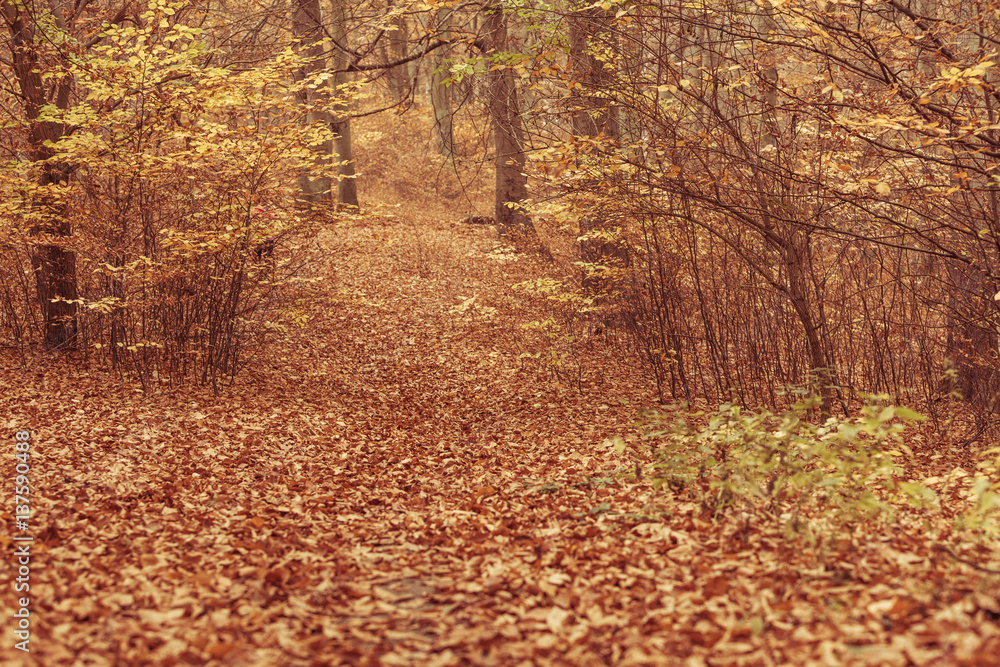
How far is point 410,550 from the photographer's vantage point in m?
4.62

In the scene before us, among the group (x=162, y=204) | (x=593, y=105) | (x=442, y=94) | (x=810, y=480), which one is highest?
(x=442, y=94)

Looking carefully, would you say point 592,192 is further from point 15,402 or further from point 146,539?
point 15,402

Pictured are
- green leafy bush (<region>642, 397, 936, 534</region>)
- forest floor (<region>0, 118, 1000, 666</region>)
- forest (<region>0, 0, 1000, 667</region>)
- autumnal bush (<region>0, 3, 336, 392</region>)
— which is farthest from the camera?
autumnal bush (<region>0, 3, 336, 392</region>)

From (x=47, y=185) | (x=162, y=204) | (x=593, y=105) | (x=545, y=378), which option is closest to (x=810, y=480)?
(x=593, y=105)

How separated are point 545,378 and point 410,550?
211 inches

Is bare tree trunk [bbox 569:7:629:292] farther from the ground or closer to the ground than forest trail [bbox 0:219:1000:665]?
farther from the ground

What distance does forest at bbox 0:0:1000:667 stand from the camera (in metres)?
3.50

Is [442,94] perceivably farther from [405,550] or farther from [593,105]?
[405,550]

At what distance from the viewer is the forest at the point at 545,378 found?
11.5ft

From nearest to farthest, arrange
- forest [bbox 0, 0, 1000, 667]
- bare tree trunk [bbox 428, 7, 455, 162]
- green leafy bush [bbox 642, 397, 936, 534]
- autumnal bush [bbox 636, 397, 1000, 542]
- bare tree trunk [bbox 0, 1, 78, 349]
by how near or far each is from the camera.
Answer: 1. forest [bbox 0, 0, 1000, 667]
2. autumnal bush [bbox 636, 397, 1000, 542]
3. green leafy bush [bbox 642, 397, 936, 534]
4. bare tree trunk [bbox 428, 7, 455, 162]
5. bare tree trunk [bbox 0, 1, 78, 349]

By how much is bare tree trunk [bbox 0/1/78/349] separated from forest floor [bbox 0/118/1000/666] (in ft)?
2.12

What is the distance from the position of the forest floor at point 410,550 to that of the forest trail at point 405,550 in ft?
0.06

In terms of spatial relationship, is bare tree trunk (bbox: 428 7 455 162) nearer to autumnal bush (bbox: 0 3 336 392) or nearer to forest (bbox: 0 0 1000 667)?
forest (bbox: 0 0 1000 667)

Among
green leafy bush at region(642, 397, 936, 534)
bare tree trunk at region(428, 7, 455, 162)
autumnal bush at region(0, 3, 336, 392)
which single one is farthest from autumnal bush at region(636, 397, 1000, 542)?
autumnal bush at region(0, 3, 336, 392)
